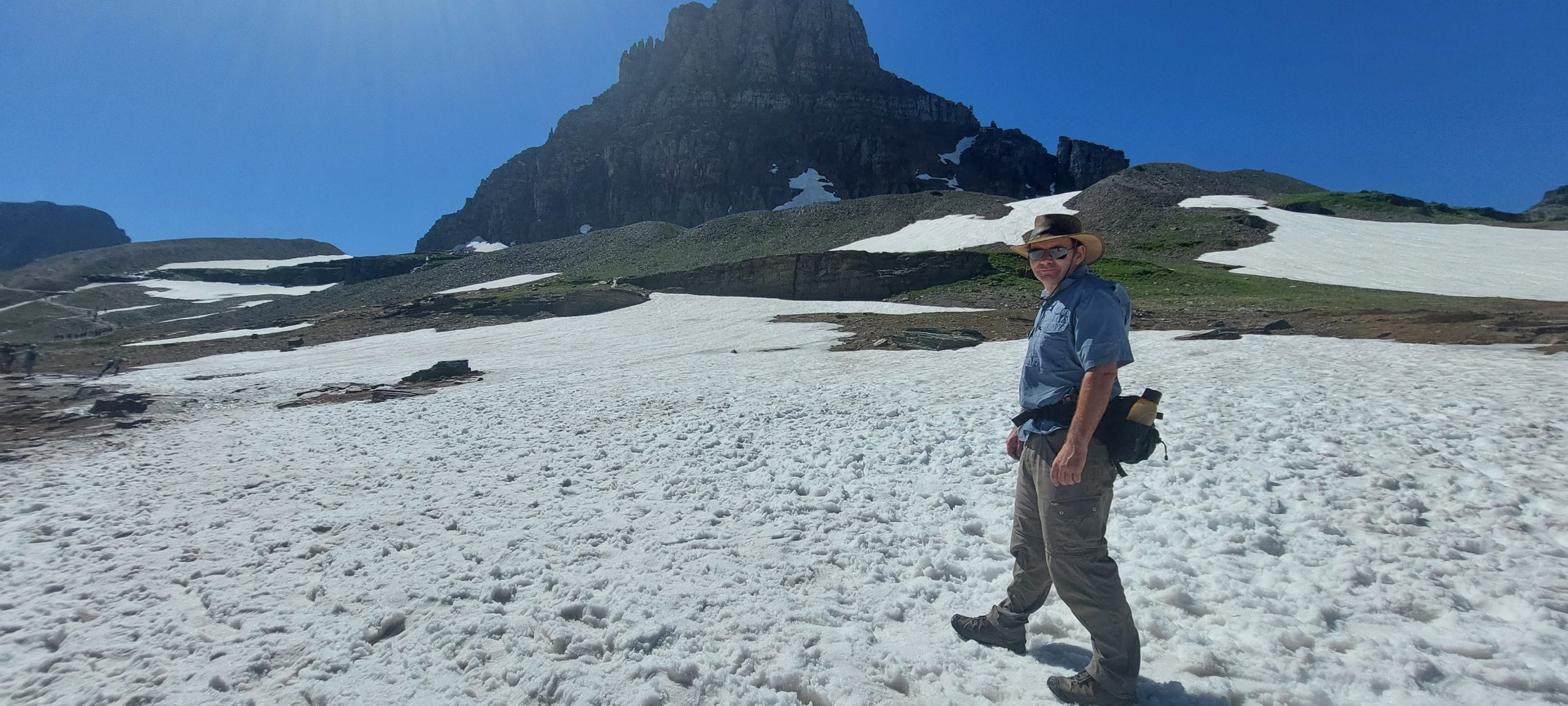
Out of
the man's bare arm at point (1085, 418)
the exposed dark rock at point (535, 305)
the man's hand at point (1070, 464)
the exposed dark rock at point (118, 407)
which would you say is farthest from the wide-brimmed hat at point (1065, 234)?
the exposed dark rock at point (535, 305)

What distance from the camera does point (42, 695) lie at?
4.30 meters

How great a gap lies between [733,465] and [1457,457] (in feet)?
26.2

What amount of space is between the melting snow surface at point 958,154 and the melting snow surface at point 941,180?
29.5ft

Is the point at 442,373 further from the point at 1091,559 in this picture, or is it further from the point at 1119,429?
the point at 1119,429

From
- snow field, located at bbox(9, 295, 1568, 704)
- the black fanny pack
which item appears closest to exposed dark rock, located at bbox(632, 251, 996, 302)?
snow field, located at bbox(9, 295, 1568, 704)

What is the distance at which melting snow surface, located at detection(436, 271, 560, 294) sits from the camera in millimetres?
61844

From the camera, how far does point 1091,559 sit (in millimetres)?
3682

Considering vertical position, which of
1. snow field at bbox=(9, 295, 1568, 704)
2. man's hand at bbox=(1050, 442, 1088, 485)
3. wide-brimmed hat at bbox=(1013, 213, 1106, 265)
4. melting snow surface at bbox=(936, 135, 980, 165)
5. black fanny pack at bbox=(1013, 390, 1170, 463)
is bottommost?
snow field at bbox=(9, 295, 1568, 704)

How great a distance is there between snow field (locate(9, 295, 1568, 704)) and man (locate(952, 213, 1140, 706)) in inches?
19.8

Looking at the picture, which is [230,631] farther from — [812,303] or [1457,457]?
[812,303]

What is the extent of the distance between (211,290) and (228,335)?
66.3m

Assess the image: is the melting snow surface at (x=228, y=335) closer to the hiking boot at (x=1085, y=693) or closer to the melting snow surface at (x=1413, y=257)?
the hiking boot at (x=1085, y=693)

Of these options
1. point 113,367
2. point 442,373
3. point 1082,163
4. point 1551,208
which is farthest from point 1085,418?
point 1082,163

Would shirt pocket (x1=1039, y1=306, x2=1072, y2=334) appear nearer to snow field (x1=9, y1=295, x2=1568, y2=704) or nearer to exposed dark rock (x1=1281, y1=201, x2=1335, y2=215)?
snow field (x1=9, y1=295, x2=1568, y2=704)
